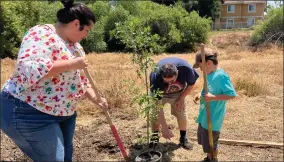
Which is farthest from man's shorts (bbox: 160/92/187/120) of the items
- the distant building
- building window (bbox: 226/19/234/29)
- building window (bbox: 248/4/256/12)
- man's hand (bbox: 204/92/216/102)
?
building window (bbox: 248/4/256/12)

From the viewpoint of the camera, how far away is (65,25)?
2.11 m

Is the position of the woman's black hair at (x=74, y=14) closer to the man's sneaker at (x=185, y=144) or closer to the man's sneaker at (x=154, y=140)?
the man's sneaker at (x=154, y=140)

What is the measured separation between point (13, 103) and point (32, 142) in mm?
275

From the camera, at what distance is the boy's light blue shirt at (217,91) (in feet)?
10.1

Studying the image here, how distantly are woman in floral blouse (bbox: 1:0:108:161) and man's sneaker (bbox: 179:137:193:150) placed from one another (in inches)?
91.6

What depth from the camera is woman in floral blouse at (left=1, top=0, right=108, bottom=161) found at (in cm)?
190

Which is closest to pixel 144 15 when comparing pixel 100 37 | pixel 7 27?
pixel 100 37

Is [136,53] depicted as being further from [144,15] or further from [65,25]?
[144,15]

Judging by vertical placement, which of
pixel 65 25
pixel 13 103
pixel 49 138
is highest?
pixel 65 25

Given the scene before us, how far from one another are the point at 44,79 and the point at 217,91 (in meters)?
1.77

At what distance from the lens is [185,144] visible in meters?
4.20

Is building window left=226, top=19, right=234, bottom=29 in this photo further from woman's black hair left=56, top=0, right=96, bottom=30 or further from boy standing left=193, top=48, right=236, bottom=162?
woman's black hair left=56, top=0, right=96, bottom=30

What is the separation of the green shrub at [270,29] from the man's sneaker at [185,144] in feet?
61.5

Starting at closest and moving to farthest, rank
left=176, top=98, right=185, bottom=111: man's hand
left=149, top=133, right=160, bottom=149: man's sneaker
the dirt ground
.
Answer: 1. left=149, top=133, right=160, bottom=149: man's sneaker
2. the dirt ground
3. left=176, top=98, right=185, bottom=111: man's hand
